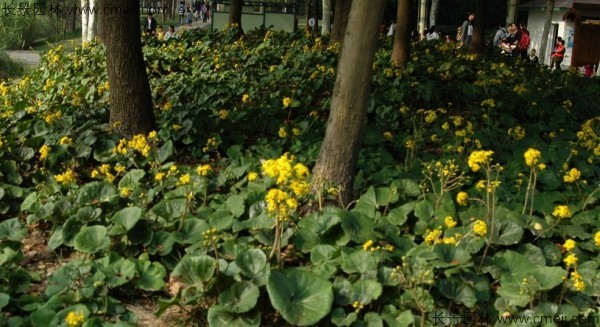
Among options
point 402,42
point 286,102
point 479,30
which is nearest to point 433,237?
point 286,102

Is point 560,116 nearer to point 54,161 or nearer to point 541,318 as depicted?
point 541,318

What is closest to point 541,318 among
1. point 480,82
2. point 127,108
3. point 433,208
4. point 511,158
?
point 433,208

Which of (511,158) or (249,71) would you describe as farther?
(249,71)

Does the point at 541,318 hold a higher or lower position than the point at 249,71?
lower

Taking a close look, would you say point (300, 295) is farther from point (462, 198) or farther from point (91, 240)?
point (462, 198)

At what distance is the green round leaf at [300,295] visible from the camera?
342cm

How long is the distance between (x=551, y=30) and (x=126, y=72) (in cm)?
2267

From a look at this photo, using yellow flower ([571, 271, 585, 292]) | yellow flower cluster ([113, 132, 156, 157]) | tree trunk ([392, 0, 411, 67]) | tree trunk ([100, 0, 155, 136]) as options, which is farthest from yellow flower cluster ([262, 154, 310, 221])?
tree trunk ([392, 0, 411, 67])

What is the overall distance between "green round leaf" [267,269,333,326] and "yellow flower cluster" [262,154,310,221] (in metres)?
0.33

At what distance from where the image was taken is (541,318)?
360 centimetres

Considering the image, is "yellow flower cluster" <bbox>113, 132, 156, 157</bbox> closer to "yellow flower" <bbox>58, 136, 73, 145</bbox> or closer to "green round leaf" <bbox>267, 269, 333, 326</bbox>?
"yellow flower" <bbox>58, 136, 73, 145</bbox>

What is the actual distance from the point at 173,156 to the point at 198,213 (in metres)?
1.66

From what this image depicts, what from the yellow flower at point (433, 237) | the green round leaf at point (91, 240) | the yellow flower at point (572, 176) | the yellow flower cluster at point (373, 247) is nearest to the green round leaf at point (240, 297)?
the yellow flower cluster at point (373, 247)

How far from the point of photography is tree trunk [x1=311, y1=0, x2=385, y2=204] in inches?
189
